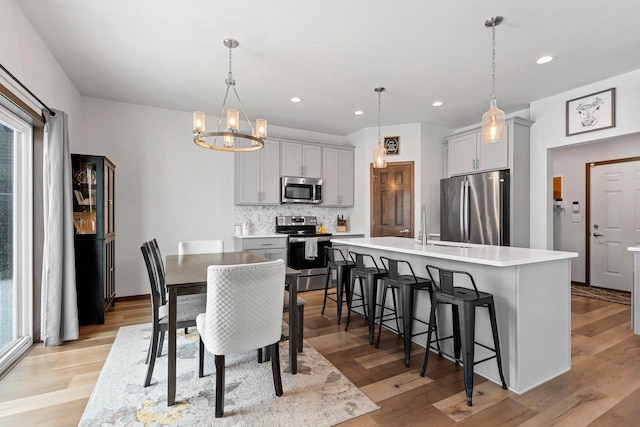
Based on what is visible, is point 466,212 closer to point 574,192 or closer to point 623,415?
point 574,192

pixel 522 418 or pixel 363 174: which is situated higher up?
pixel 363 174

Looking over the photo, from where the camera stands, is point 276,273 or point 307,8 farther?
point 307,8

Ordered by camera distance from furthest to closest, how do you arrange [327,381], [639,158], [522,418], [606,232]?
[606,232]
[639,158]
[327,381]
[522,418]

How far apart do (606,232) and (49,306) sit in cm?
724

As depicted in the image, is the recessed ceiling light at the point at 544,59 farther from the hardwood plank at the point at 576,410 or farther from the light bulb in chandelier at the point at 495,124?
the hardwood plank at the point at 576,410

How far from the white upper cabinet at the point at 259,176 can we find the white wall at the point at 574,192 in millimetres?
4618

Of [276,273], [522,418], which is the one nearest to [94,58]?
[276,273]

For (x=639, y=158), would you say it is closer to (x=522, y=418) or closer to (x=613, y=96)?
(x=613, y=96)

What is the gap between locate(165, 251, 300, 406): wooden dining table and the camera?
78.7 inches

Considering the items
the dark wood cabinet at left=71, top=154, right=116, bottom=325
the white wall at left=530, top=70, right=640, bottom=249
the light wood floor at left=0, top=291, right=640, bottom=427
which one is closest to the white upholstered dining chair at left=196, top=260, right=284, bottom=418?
the light wood floor at left=0, top=291, right=640, bottom=427

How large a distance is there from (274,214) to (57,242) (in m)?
3.04

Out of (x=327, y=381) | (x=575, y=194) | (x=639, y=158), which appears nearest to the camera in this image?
(x=327, y=381)

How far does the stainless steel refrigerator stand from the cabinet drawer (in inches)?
97.1

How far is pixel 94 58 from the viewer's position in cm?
313
